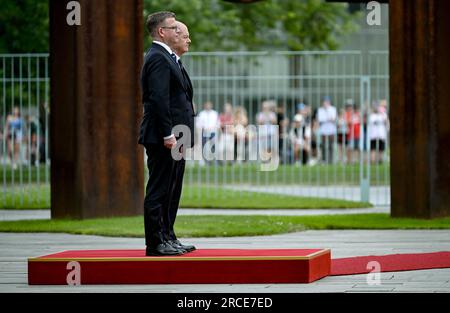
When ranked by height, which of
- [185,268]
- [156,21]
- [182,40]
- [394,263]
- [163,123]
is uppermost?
[156,21]

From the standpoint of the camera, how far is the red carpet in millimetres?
11703

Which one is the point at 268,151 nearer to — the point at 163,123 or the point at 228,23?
the point at 163,123

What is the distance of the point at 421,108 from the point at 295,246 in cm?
481

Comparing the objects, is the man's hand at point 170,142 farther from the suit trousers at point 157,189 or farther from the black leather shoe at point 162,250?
the black leather shoe at point 162,250

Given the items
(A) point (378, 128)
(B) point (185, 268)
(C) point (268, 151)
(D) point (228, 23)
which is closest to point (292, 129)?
(C) point (268, 151)

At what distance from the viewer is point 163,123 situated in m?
11.1

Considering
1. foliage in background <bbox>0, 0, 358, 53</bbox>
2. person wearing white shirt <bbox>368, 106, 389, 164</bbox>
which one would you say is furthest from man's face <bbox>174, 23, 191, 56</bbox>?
foliage in background <bbox>0, 0, 358, 53</bbox>

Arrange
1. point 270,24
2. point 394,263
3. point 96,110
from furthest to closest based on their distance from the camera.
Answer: point 270,24
point 96,110
point 394,263

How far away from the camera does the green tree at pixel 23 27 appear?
32375mm

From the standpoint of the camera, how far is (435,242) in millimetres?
14891

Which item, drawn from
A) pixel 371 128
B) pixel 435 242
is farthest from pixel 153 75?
pixel 371 128

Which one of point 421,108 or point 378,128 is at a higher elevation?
point 421,108

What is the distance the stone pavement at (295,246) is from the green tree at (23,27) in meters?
16.0

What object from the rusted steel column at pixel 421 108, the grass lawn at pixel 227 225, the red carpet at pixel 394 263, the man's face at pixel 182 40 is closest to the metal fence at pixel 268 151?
the rusted steel column at pixel 421 108
